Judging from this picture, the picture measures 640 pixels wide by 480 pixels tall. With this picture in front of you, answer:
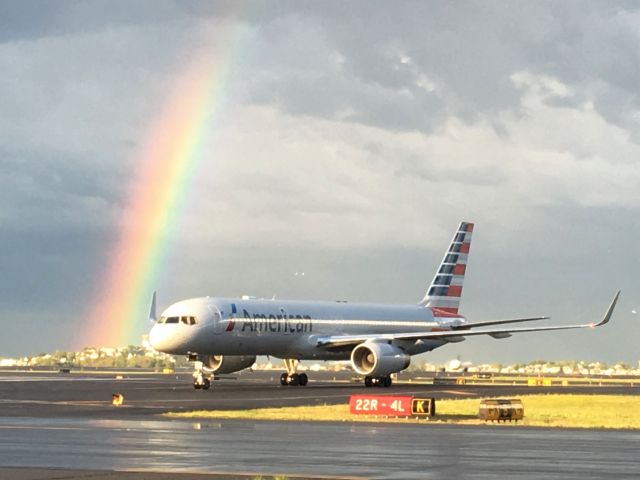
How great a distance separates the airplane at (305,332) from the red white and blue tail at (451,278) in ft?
0.41

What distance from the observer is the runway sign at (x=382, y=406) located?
4272 cm

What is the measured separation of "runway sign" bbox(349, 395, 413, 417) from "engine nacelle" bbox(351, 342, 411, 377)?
100 feet

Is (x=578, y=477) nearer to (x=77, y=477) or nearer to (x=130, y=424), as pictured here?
(x=77, y=477)

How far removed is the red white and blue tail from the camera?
3676 inches

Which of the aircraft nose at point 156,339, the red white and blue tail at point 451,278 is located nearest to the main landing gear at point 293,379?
the aircraft nose at point 156,339

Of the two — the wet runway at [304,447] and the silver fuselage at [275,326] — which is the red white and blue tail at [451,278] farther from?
the wet runway at [304,447]

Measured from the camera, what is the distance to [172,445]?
2827cm

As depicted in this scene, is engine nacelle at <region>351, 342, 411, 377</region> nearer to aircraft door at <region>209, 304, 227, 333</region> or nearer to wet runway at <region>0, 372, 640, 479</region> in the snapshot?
aircraft door at <region>209, 304, 227, 333</region>

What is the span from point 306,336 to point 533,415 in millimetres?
33197

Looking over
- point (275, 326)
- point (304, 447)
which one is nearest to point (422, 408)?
point (304, 447)

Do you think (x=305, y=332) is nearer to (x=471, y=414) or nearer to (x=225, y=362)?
(x=225, y=362)

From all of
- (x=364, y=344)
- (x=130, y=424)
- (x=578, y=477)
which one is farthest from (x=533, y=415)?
(x=364, y=344)

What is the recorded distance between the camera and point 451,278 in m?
95.1

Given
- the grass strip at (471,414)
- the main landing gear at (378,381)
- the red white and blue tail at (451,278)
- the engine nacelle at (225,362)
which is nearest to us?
the grass strip at (471,414)
